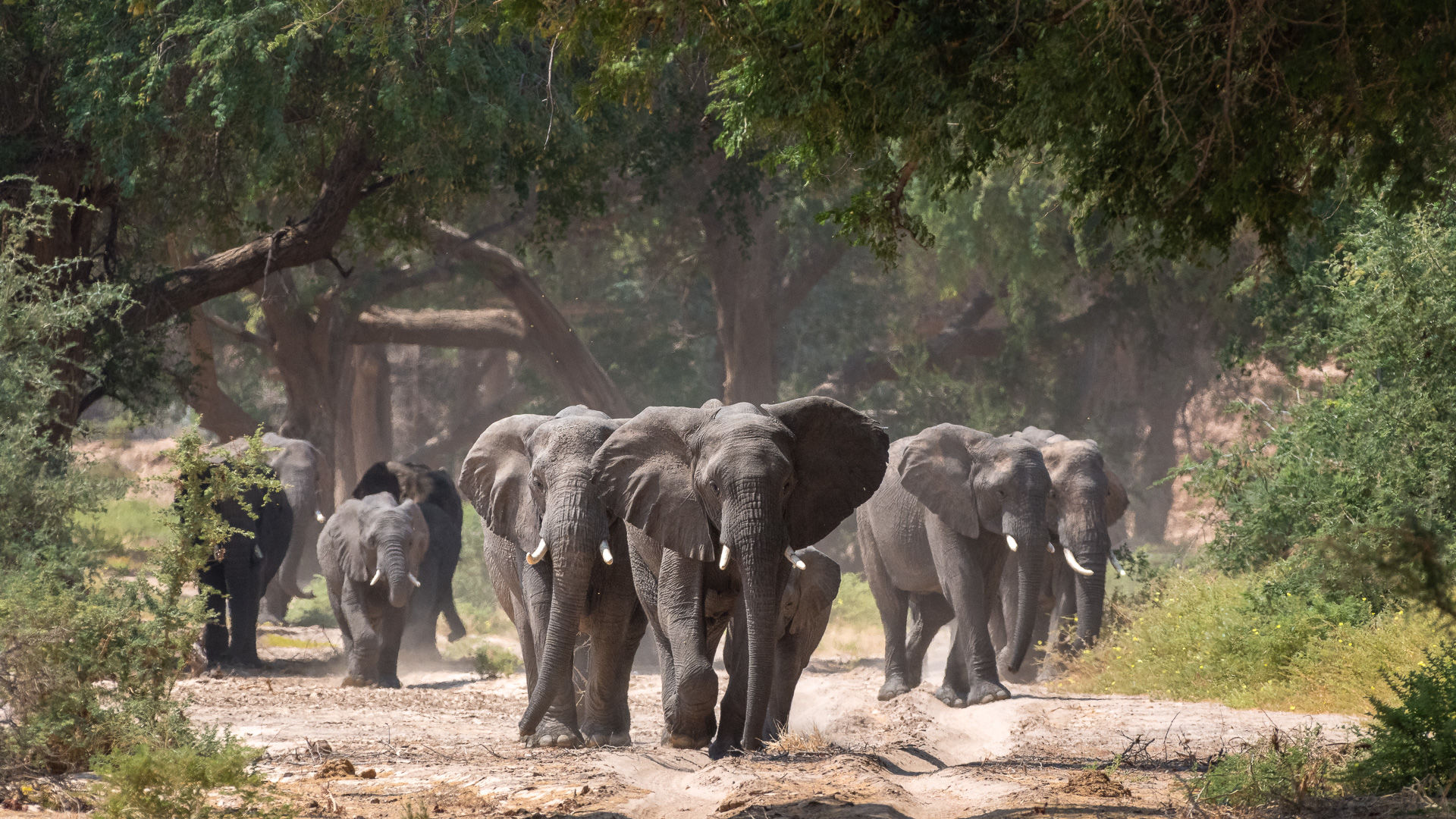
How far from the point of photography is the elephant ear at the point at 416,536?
49.9ft

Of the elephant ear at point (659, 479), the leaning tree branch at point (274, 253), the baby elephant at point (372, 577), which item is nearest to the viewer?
the elephant ear at point (659, 479)

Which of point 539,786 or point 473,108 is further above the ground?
point 473,108

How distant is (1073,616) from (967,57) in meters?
9.05

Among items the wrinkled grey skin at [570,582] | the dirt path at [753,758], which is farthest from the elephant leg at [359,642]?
the wrinkled grey skin at [570,582]

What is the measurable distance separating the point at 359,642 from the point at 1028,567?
696cm

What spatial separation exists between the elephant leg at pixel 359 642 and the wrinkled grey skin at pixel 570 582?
173 inches

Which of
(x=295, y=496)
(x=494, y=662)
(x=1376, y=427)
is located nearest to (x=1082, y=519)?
(x=1376, y=427)

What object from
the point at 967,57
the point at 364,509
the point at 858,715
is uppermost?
the point at 967,57

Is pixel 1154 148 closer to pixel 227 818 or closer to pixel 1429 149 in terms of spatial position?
pixel 1429 149

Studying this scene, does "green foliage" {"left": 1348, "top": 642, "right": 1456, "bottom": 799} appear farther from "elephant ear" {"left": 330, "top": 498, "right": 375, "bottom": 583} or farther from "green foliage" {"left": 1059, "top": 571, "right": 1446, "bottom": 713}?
"elephant ear" {"left": 330, "top": 498, "right": 375, "bottom": 583}

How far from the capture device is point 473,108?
564 inches

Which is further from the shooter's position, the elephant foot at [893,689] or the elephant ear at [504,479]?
the elephant foot at [893,689]

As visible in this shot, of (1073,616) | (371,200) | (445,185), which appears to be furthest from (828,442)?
(371,200)

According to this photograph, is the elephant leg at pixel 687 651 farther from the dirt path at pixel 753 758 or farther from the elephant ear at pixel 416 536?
the elephant ear at pixel 416 536
